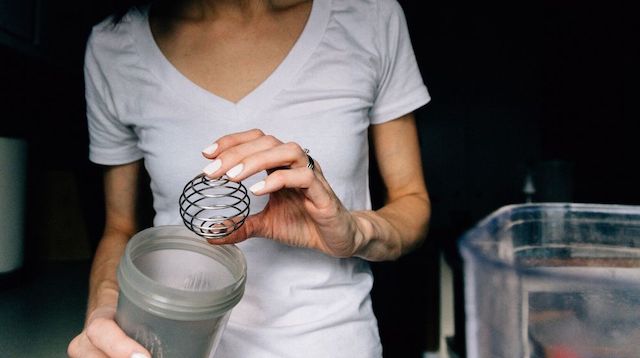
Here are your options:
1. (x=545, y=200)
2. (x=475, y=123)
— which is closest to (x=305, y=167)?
(x=545, y=200)

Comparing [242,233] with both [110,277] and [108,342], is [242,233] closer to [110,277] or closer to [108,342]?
[108,342]

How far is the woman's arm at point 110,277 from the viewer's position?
51 centimetres

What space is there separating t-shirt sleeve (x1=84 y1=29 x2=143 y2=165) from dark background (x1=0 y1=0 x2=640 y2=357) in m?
0.51

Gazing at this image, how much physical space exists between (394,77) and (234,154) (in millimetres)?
378

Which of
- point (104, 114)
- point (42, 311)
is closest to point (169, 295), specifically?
point (104, 114)

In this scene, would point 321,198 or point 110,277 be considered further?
point 110,277

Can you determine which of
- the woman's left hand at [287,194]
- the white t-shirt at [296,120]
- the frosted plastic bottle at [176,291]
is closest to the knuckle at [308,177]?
the woman's left hand at [287,194]

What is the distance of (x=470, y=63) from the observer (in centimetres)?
277

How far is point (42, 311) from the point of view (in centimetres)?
100

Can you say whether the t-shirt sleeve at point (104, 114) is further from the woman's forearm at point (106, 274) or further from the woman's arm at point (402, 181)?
the woman's arm at point (402, 181)

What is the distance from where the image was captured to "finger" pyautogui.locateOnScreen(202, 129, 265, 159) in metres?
0.54

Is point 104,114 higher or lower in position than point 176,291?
higher

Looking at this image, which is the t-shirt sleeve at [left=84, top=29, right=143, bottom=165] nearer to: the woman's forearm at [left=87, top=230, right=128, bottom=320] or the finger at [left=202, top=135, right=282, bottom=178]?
the woman's forearm at [left=87, top=230, right=128, bottom=320]

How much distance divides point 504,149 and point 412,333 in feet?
3.68
